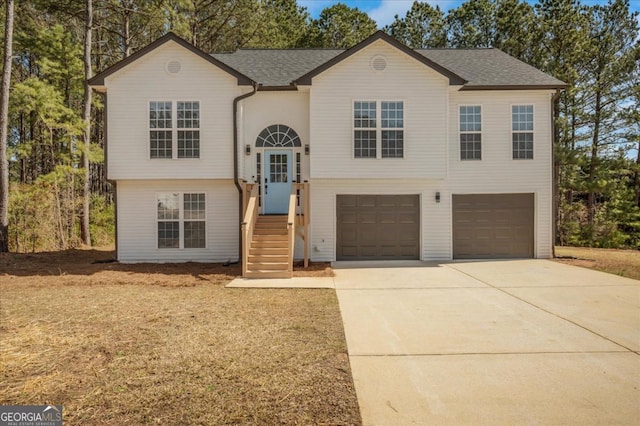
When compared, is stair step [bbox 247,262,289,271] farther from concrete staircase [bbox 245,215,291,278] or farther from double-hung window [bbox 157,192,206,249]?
double-hung window [bbox 157,192,206,249]

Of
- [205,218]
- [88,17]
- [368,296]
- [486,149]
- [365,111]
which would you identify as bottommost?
[368,296]

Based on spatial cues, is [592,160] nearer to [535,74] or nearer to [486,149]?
[535,74]

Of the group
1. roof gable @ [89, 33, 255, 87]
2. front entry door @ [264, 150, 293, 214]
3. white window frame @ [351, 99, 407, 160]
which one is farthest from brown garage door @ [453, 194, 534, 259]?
roof gable @ [89, 33, 255, 87]

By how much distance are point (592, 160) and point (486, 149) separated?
1330cm

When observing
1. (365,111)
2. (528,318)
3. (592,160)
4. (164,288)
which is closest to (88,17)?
(365,111)

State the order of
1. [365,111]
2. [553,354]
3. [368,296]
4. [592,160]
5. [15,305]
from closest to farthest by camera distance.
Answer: [553,354], [15,305], [368,296], [365,111], [592,160]

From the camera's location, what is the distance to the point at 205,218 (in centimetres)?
1329

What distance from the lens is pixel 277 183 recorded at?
13461mm

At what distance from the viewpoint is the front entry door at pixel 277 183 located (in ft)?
44.0

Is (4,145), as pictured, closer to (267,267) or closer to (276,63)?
(276,63)

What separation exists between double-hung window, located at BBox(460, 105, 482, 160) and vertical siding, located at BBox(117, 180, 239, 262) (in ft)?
25.4

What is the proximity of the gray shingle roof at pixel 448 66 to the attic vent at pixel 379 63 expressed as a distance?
2632mm

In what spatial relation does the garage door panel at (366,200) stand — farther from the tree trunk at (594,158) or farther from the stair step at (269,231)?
the tree trunk at (594,158)

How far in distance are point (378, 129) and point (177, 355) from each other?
31.5ft
